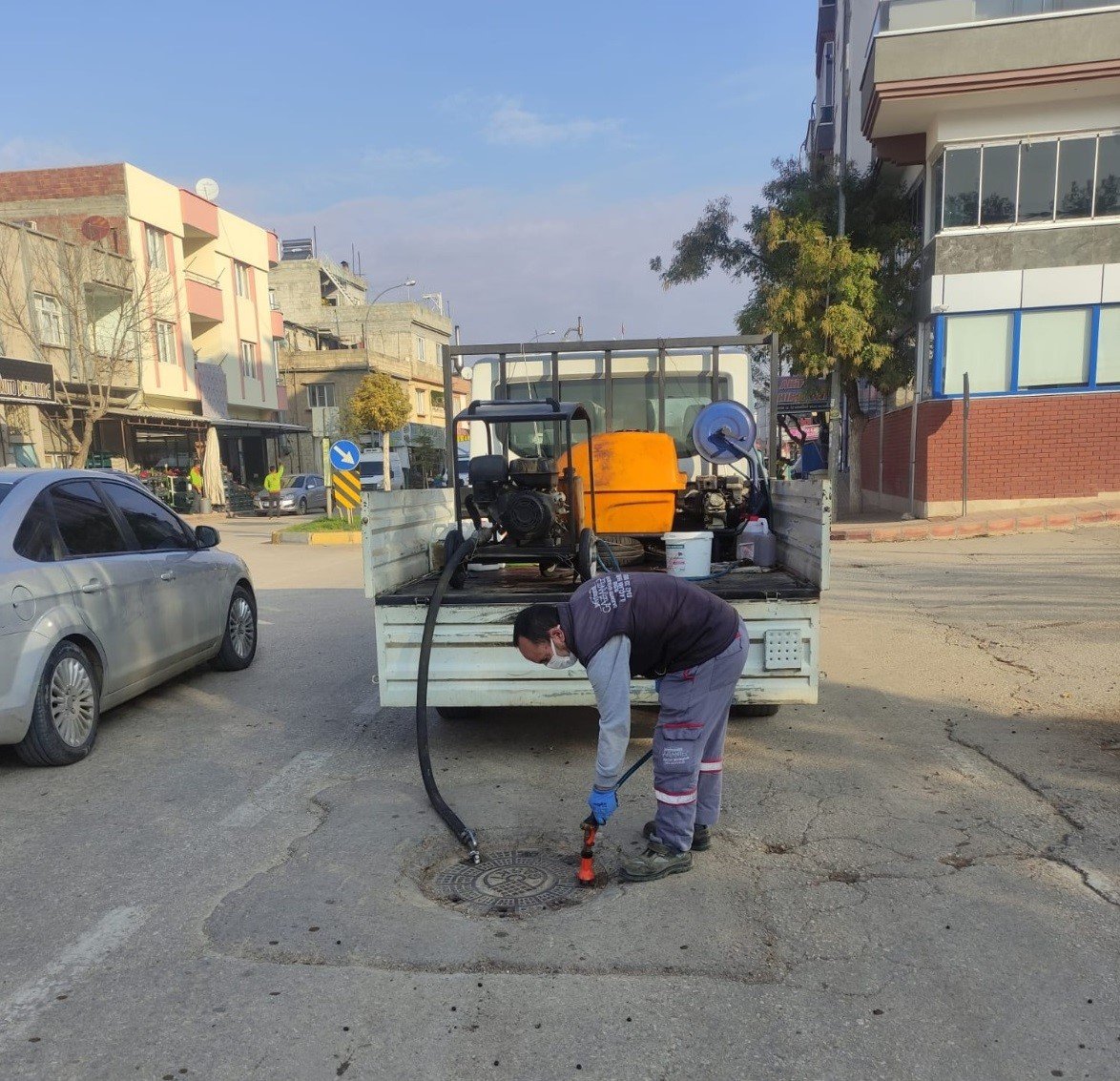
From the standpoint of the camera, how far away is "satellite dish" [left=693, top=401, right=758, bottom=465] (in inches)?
243

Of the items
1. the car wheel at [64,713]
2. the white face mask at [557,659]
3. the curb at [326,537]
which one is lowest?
the curb at [326,537]

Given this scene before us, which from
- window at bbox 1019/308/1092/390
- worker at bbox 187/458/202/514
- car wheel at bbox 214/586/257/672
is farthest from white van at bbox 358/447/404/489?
car wheel at bbox 214/586/257/672

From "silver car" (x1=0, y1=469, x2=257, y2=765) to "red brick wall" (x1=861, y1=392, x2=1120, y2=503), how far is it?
Answer: 47.8 ft

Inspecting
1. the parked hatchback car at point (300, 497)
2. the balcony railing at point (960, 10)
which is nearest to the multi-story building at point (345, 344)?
the parked hatchback car at point (300, 497)

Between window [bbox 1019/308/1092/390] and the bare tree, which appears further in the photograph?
the bare tree

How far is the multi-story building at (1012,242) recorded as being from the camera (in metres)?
16.3

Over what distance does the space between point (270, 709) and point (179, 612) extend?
960 millimetres

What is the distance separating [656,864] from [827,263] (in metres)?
Answer: 16.8

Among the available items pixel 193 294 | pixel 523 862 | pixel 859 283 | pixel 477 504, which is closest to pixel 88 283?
pixel 193 294

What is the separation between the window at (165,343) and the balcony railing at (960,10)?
23820 mm

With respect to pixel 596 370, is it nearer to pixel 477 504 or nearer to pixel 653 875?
pixel 477 504

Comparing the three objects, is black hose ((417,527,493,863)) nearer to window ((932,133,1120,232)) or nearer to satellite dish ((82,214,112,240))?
window ((932,133,1120,232))

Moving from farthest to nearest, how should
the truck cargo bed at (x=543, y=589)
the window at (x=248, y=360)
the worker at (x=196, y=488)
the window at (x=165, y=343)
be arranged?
the window at (x=248, y=360), the window at (x=165, y=343), the worker at (x=196, y=488), the truck cargo bed at (x=543, y=589)

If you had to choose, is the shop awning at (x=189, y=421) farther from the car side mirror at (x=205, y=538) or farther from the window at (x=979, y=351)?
the window at (x=979, y=351)
